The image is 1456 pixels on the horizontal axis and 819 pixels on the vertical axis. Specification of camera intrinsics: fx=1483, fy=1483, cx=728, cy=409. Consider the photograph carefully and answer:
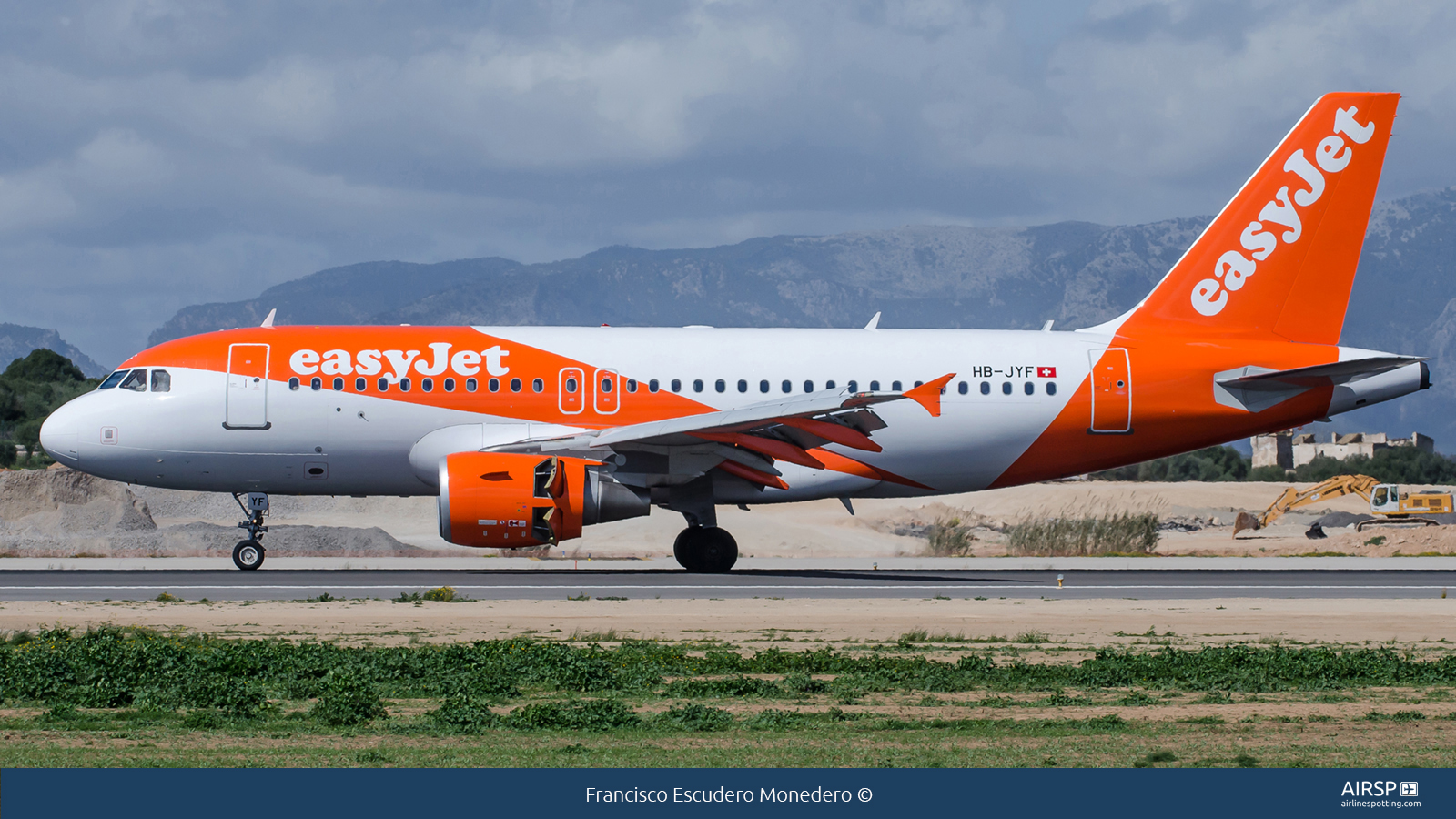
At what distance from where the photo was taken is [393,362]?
25078 mm

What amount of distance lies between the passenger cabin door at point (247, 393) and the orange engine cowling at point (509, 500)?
3.96m

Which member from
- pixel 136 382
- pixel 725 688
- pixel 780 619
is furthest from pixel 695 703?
pixel 136 382

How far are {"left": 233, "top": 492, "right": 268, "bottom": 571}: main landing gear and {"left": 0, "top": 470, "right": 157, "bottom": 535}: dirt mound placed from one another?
18150 millimetres

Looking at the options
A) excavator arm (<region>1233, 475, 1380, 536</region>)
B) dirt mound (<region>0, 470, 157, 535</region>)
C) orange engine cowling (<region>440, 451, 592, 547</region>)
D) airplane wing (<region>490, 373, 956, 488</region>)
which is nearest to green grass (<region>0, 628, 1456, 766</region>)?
orange engine cowling (<region>440, 451, 592, 547</region>)

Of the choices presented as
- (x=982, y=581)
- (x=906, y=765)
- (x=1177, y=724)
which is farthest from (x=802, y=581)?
(x=906, y=765)

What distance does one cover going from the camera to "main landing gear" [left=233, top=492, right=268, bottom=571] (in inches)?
1000

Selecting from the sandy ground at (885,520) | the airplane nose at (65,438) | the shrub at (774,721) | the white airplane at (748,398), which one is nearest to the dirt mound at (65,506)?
the sandy ground at (885,520)

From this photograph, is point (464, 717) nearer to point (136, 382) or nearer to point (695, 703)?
point (695, 703)

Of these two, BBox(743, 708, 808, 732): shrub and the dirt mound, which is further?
the dirt mound

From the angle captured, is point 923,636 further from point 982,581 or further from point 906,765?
point 982,581

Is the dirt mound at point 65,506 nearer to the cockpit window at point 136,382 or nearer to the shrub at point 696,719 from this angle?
the cockpit window at point 136,382

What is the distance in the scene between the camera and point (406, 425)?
2495 centimetres

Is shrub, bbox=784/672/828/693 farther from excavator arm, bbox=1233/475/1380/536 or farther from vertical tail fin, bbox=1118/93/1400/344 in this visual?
excavator arm, bbox=1233/475/1380/536
